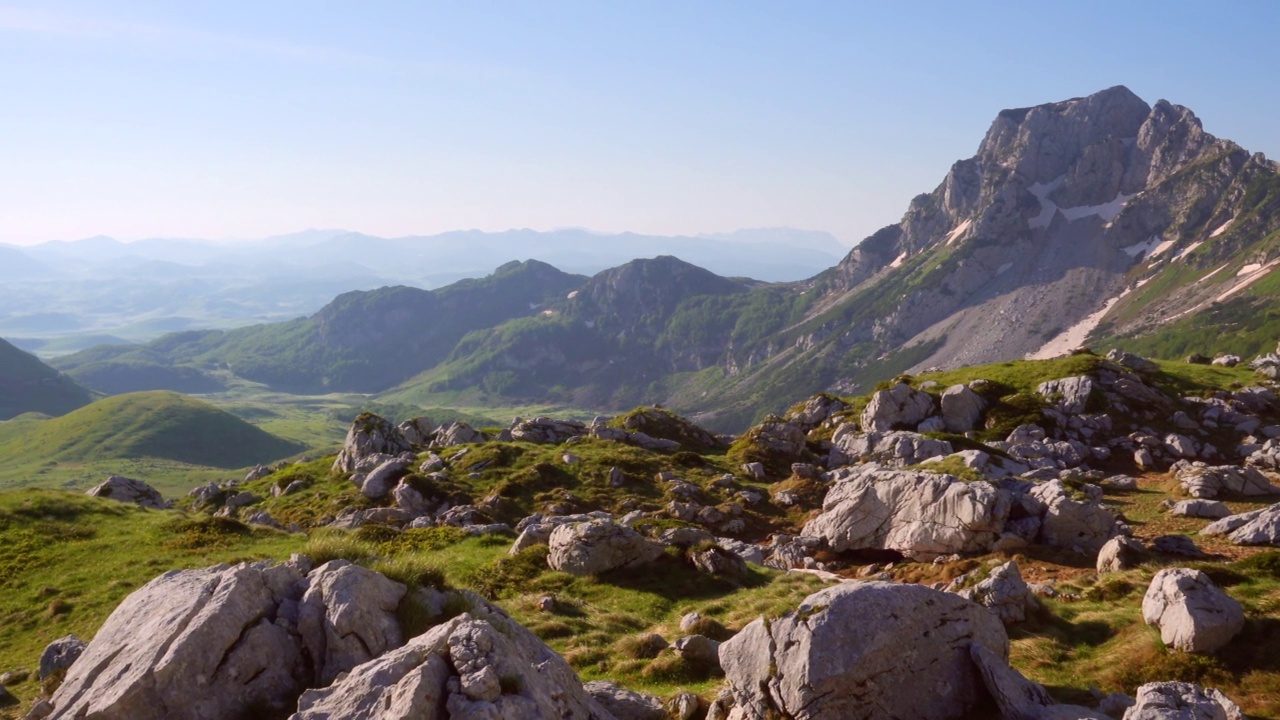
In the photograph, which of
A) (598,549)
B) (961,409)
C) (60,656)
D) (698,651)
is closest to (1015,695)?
(698,651)

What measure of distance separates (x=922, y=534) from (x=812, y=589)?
28.5ft

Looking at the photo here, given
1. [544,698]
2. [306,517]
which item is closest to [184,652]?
[544,698]

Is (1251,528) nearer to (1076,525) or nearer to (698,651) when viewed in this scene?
(1076,525)

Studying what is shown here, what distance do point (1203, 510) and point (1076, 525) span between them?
997cm

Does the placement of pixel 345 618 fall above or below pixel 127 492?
above

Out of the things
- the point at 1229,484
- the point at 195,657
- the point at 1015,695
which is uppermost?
the point at 195,657

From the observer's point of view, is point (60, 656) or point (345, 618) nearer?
point (345, 618)

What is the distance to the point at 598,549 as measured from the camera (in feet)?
121

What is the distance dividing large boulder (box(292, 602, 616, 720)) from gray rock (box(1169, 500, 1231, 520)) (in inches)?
1594

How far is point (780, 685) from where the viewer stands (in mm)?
18688

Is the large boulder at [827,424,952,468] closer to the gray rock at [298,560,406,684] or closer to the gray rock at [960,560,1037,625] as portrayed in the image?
the gray rock at [960,560,1037,625]

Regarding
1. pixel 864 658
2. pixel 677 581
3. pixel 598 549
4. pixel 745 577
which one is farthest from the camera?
pixel 598 549

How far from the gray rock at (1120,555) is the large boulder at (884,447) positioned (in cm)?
2437

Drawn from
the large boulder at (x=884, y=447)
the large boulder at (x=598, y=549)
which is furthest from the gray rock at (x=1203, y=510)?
the large boulder at (x=598, y=549)
